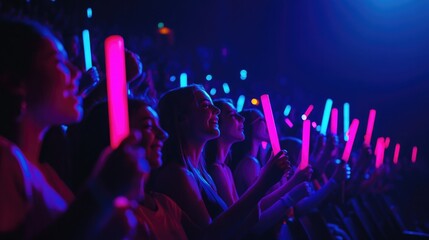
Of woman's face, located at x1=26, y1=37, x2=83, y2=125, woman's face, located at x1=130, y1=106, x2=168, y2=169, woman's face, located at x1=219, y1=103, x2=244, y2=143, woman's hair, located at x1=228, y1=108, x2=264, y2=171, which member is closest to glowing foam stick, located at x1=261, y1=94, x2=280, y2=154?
woman's face, located at x1=219, y1=103, x2=244, y2=143

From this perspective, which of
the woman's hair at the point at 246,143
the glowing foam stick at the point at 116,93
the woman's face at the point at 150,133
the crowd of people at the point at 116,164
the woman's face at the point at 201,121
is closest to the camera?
the crowd of people at the point at 116,164

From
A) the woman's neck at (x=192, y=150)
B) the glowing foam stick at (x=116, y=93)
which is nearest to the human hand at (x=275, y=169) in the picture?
the woman's neck at (x=192, y=150)

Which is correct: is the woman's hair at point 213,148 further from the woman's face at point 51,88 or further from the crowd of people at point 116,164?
the woman's face at point 51,88

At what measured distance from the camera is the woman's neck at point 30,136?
47.3 inches

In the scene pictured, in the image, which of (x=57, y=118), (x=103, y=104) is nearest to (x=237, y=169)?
(x=103, y=104)

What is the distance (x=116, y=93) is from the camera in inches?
52.3

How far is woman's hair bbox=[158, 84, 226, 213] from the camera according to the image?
2.38 m

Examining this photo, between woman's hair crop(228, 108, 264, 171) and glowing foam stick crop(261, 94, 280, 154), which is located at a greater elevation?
glowing foam stick crop(261, 94, 280, 154)

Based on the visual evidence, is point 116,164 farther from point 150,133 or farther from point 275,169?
point 275,169

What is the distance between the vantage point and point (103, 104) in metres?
1.87

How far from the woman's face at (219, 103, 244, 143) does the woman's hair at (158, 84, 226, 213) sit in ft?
1.71

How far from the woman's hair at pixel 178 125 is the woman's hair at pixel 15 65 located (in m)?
1.22

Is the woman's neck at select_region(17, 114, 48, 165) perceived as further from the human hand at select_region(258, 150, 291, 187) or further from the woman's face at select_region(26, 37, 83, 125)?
the human hand at select_region(258, 150, 291, 187)

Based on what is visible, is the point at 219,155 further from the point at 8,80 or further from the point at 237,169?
the point at 8,80
